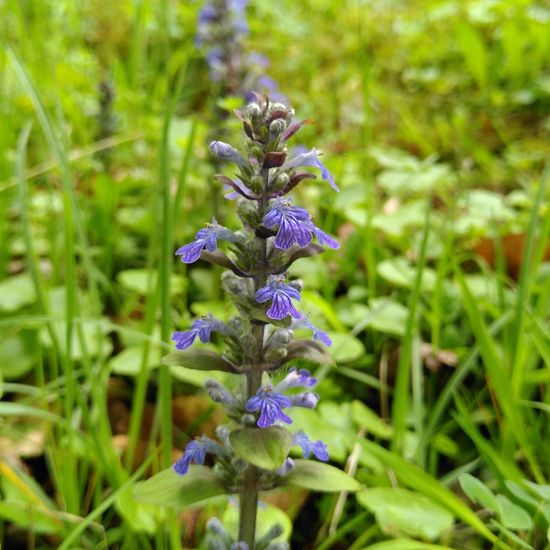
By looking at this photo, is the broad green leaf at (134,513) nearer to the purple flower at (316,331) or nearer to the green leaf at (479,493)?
the purple flower at (316,331)

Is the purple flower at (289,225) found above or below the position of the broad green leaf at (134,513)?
above

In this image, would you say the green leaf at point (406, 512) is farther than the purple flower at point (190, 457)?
Yes

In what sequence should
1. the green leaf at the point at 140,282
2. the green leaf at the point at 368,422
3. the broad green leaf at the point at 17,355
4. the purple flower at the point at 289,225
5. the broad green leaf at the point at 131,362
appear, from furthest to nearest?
1. the green leaf at the point at 140,282
2. the broad green leaf at the point at 17,355
3. the broad green leaf at the point at 131,362
4. the green leaf at the point at 368,422
5. the purple flower at the point at 289,225

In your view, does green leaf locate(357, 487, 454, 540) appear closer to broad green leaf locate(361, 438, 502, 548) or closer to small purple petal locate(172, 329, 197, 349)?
broad green leaf locate(361, 438, 502, 548)

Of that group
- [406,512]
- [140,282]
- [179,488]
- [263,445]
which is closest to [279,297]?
[263,445]

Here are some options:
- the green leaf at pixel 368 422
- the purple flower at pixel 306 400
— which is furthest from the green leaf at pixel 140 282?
the purple flower at pixel 306 400

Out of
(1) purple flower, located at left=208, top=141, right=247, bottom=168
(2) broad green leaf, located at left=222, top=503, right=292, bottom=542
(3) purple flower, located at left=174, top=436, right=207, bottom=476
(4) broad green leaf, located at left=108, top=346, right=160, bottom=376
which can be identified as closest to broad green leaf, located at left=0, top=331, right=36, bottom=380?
(4) broad green leaf, located at left=108, top=346, right=160, bottom=376

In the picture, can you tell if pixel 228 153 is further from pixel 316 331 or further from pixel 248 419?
pixel 248 419
